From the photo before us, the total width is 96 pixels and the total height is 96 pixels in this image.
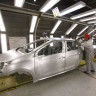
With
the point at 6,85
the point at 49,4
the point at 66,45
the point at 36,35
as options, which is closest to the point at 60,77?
the point at 66,45

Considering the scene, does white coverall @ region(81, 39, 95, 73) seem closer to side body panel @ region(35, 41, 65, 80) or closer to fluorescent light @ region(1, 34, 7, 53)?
side body panel @ region(35, 41, 65, 80)

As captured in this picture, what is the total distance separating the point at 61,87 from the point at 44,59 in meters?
0.97

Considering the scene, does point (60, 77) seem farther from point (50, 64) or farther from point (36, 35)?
point (36, 35)

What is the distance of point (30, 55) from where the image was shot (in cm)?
252

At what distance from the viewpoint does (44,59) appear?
8.70 feet

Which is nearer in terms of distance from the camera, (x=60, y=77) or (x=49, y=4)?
(x=60, y=77)

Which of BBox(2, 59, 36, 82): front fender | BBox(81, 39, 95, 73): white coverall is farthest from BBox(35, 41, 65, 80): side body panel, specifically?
BBox(81, 39, 95, 73): white coverall

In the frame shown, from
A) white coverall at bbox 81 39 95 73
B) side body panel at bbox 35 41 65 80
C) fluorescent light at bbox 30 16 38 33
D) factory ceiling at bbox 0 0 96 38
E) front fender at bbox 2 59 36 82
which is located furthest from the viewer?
fluorescent light at bbox 30 16 38 33

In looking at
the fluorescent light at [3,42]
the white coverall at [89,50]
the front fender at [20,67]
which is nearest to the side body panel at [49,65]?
the front fender at [20,67]

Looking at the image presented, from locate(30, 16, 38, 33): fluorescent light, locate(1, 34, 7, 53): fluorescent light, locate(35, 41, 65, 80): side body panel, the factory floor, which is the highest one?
locate(30, 16, 38, 33): fluorescent light

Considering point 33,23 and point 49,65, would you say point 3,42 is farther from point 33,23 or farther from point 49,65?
point 49,65

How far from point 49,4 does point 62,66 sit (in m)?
2.48

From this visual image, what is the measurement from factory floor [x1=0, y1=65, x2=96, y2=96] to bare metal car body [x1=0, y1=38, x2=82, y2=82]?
26 cm

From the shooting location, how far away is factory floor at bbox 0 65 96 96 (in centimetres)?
233
